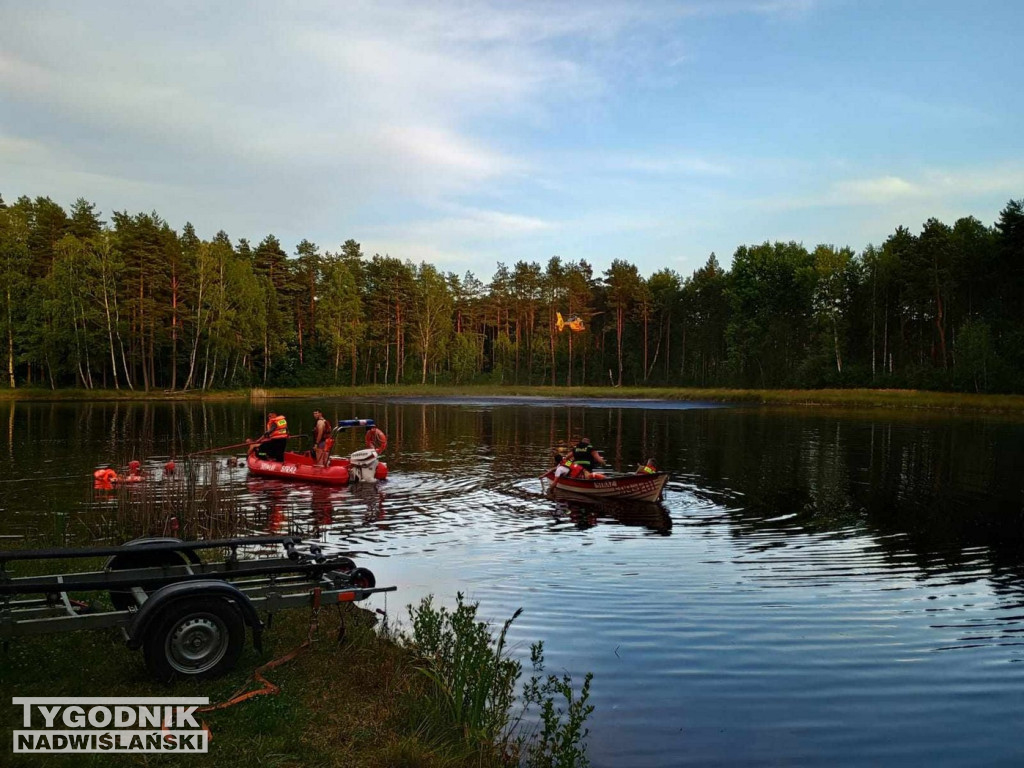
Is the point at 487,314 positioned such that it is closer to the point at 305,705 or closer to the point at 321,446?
the point at 321,446

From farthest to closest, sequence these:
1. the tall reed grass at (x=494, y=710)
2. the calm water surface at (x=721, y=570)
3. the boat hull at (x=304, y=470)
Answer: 1. the boat hull at (x=304, y=470)
2. the calm water surface at (x=721, y=570)
3. the tall reed grass at (x=494, y=710)

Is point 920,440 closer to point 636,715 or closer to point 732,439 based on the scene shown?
point 732,439

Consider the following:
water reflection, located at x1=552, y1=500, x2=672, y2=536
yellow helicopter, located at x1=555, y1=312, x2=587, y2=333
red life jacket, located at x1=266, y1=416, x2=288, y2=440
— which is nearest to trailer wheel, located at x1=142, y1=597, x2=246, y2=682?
water reflection, located at x1=552, y1=500, x2=672, y2=536

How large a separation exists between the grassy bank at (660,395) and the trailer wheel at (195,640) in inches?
2681

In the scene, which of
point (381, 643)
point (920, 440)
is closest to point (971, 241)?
point (920, 440)

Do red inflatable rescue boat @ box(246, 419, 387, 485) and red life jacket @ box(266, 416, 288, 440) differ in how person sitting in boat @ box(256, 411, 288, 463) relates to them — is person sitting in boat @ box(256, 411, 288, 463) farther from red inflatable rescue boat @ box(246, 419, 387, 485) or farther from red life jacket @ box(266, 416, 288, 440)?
red inflatable rescue boat @ box(246, 419, 387, 485)

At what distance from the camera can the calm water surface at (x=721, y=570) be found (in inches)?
297

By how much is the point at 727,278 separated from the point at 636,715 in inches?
4106

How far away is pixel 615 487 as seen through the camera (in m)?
21.7

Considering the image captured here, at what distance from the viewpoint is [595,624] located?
10.5 metres

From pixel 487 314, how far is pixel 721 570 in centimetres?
10934

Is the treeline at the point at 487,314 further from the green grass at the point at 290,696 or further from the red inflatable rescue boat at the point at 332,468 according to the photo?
the green grass at the point at 290,696

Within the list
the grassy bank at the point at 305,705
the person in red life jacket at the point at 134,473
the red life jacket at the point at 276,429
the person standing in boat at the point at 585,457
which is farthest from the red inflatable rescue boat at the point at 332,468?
the grassy bank at the point at 305,705

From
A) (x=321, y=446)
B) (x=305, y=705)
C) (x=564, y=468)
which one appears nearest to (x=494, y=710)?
(x=305, y=705)
